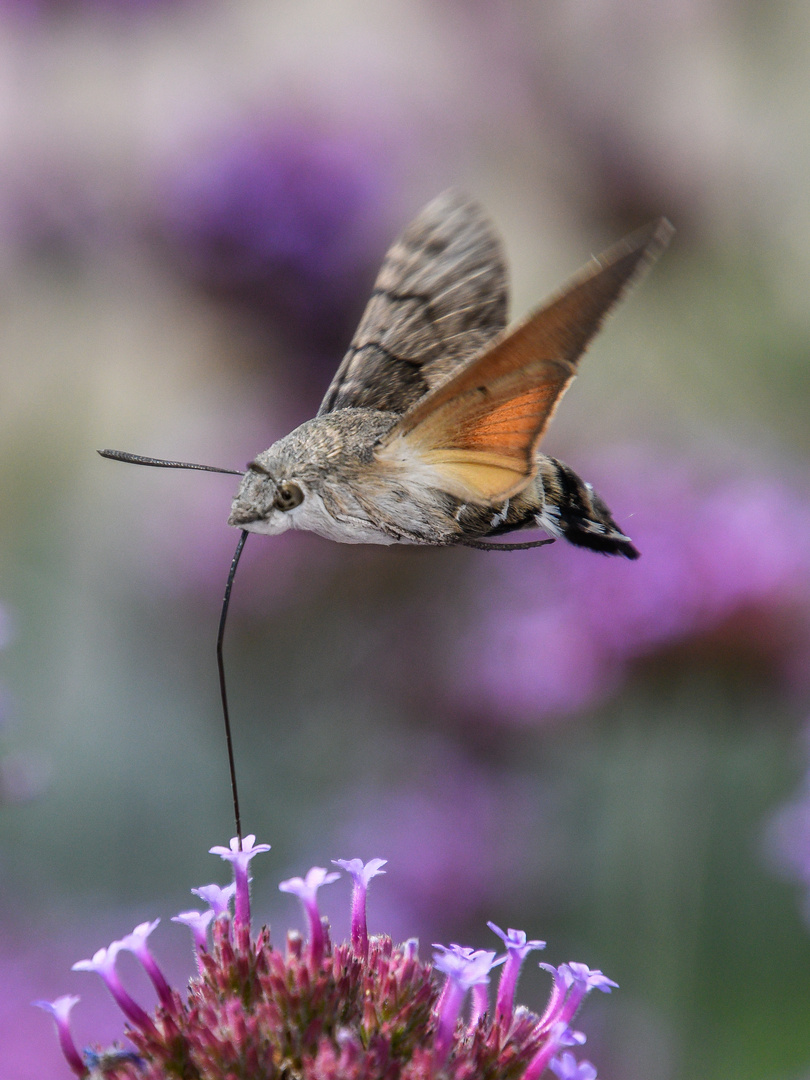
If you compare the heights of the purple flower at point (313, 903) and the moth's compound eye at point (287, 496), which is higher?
the moth's compound eye at point (287, 496)

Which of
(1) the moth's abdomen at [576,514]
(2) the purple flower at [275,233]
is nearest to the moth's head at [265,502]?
(1) the moth's abdomen at [576,514]

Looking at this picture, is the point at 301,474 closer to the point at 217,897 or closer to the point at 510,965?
the point at 217,897

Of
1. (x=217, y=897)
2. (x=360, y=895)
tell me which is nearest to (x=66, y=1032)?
(x=217, y=897)

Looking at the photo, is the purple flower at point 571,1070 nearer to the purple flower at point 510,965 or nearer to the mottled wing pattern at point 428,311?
the purple flower at point 510,965

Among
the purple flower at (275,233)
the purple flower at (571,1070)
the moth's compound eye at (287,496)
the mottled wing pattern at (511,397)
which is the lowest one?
the purple flower at (571,1070)

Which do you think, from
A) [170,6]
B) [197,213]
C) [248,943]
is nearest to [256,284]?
[197,213]

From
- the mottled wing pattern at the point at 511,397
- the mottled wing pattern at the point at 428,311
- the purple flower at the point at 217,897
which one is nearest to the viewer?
the mottled wing pattern at the point at 511,397

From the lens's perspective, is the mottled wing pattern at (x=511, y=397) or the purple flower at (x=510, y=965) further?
the purple flower at (x=510, y=965)
